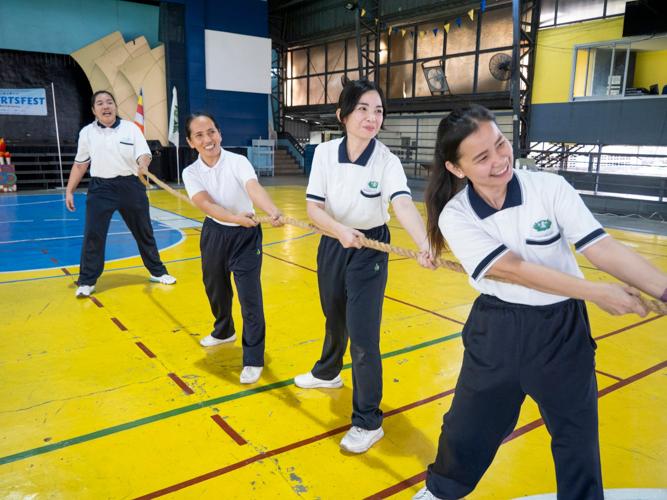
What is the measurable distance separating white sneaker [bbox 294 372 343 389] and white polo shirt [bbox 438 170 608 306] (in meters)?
1.57

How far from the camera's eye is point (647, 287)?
128 centimetres

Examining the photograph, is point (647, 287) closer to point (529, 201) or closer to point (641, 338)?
point (529, 201)

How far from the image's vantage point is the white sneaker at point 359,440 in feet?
7.59

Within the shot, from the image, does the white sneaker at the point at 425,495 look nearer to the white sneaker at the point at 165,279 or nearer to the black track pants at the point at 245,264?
the black track pants at the point at 245,264

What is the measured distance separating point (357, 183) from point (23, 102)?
15.7m

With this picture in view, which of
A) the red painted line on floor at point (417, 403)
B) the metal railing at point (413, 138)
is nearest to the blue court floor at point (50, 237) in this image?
the red painted line on floor at point (417, 403)

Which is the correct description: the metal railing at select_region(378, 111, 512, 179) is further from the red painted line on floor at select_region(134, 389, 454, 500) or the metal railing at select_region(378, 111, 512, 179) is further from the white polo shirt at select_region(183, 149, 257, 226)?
the red painted line on floor at select_region(134, 389, 454, 500)

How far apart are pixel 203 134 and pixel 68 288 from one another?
2.78m

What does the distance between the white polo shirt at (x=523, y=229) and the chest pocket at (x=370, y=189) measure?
77 cm

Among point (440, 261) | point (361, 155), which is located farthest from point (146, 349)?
point (440, 261)

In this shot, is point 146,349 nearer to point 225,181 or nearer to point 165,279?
point 225,181

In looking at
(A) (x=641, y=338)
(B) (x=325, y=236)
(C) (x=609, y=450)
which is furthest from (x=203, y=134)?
(A) (x=641, y=338)

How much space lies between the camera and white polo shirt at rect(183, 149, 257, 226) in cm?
305

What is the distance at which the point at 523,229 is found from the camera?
1.53 metres
